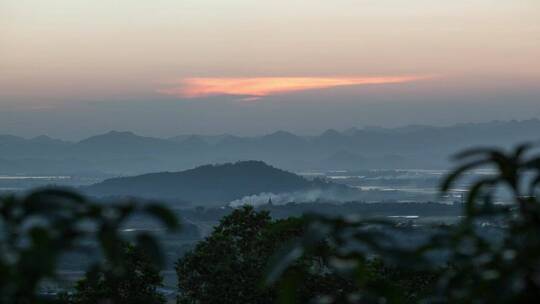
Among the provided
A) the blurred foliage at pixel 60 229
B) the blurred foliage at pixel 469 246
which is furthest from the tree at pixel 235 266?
the blurred foliage at pixel 60 229

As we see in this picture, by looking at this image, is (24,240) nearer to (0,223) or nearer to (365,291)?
(0,223)

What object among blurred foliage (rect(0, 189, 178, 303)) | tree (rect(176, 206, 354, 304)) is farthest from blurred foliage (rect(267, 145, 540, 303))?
tree (rect(176, 206, 354, 304))

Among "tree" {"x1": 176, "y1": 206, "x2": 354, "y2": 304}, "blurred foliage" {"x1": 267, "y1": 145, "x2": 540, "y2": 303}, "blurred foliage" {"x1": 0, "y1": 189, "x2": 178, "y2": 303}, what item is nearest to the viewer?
"blurred foliage" {"x1": 0, "y1": 189, "x2": 178, "y2": 303}

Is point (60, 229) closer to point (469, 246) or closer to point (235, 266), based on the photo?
point (469, 246)

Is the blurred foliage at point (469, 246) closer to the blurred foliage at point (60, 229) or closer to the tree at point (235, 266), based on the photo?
the blurred foliage at point (60, 229)

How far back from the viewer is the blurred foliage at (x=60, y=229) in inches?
70.8

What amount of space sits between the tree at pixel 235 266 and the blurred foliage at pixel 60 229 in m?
22.2

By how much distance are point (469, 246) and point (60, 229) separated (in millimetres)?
1170

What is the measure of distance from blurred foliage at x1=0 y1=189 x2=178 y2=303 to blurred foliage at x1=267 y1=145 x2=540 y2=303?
29 centimetres

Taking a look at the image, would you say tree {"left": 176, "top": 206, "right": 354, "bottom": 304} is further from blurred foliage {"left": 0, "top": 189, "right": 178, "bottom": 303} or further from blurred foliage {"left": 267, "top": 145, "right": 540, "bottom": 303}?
blurred foliage {"left": 0, "top": 189, "right": 178, "bottom": 303}

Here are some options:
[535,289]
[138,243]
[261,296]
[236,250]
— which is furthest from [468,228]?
[236,250]

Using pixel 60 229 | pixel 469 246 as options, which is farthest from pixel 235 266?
pixel 60 229

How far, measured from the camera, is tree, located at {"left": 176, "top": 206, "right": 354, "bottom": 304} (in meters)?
25.6

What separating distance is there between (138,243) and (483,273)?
0.97 m
